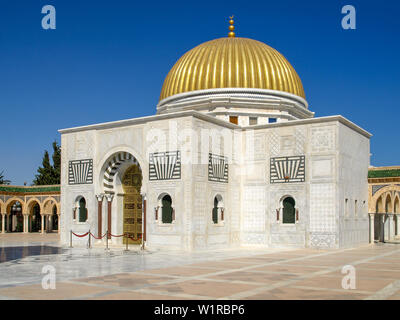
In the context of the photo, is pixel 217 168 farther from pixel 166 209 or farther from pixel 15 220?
pixel 15 220

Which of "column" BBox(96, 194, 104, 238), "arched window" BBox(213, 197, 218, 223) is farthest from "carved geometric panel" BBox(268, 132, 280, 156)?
"column" BBox(96, 194, 104, 238)

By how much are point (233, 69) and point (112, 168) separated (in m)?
6.65

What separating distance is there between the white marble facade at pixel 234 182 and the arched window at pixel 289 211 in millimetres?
156

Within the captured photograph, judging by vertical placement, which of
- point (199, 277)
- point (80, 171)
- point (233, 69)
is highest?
point (233, 69)

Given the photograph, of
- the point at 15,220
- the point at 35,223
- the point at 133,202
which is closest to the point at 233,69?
the point at 133,202

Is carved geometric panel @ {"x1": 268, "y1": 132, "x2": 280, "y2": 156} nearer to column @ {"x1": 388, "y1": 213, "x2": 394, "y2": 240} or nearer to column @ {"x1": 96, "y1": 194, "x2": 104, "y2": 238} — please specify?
column @ {"x1": 96, "y1": 194, "x2": 104, "y2": 238}

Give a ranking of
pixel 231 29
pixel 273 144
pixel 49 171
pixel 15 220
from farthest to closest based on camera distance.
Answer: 1. pixel 49 171
2. pixel 15 220
3. pixel 231 29
4. pixel 273 144

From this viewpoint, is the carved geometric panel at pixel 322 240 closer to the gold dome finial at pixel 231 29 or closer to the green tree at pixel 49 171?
the gold dome finial at pixel 231 29

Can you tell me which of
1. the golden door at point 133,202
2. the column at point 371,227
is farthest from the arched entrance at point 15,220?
the column at point 371,227

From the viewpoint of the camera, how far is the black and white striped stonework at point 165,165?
16.1 metres

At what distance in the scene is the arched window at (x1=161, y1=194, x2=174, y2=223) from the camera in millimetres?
16312

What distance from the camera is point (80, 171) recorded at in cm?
1911
